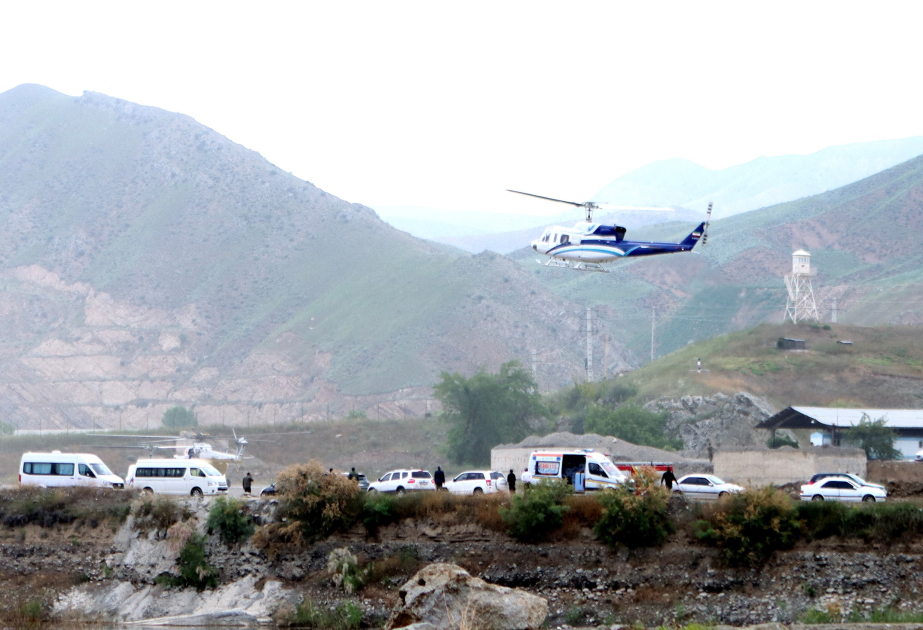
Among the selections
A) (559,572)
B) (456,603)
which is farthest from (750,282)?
(456,603)

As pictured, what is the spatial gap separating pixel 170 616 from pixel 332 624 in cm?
687

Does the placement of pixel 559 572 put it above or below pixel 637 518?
below

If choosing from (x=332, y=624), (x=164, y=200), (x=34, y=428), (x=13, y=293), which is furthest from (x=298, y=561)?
(x=164, y=200)

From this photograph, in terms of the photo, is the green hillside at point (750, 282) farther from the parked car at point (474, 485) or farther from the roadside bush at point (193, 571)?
the roadside bush at point (193, 571)

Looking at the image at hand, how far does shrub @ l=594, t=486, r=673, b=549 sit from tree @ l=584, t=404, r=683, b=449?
162ft

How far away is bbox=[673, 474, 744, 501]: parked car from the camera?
40719mm

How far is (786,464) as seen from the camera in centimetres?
5047

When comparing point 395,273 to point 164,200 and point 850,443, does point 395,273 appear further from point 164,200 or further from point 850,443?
point 850,443

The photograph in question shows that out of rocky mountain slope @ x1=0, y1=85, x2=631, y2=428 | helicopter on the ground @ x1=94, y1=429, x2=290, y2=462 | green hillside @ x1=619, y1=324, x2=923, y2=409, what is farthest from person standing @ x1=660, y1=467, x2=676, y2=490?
rocky mountain slope @ x1=0, y1=85, x2=631, y2=428

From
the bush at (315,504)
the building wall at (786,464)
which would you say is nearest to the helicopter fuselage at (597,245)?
the building wall at (786,464)

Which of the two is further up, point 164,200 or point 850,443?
point 164,200

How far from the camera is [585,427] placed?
94688mm

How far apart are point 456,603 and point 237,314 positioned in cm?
15776

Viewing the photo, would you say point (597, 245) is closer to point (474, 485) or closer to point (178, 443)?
point (474, 485)
